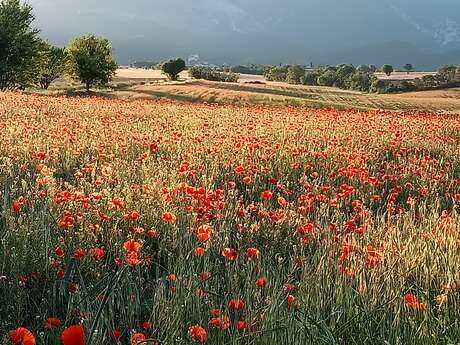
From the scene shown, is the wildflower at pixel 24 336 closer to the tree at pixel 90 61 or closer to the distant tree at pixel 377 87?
the tree at pixel 90 61

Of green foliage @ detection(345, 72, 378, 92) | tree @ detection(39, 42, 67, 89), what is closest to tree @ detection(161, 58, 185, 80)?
tree @ detection(39, 42, 67, 89)

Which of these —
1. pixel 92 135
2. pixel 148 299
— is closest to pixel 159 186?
pixel 148 299

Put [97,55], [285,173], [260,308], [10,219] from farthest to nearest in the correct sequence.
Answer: [97,55] → [285,173] → [10,219] → [260,308]

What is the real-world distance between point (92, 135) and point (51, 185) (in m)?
4.53

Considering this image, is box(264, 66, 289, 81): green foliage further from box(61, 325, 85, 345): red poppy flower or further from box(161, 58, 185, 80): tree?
box(61, 325, 85, 345): red poppy flower

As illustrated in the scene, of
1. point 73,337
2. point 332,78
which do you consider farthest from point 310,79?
point 73,337

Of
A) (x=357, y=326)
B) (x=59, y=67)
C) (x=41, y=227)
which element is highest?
(x=59, y=67)

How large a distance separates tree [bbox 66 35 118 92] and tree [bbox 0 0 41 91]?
28.9ft

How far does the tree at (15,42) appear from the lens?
1704 inches

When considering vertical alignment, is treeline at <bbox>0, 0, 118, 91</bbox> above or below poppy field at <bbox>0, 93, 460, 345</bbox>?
above

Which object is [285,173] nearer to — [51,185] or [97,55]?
[51,185]

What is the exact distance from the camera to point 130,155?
8.28m

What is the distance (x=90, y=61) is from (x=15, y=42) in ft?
40.7

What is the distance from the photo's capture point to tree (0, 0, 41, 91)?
142ft
